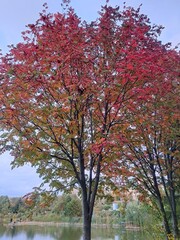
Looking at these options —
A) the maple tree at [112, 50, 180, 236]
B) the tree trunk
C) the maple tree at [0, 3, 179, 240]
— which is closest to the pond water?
the maple tree at [112, 50, 180, 236]

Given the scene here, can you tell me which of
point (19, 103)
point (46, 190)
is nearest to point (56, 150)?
point (46, 190)

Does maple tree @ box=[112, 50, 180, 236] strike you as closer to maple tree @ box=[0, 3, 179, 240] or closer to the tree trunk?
maple tree @ box=[0, 3, 179, 240]

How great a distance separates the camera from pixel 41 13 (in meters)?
3.18

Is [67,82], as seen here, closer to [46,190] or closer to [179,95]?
[46,190]

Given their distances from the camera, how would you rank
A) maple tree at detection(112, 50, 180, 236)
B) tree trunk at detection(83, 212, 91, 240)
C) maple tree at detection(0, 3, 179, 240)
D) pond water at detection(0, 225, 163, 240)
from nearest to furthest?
1. maple tree at detection(0, 3, 179, 240)
2. tree trunk at detection(83, 212, 91, 240)
3. maple tree at detection(112, 50, 180, 236)
4. pond water at detection(0, 225, 163, 240)

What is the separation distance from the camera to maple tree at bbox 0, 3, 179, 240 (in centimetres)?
302

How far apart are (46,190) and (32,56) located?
1.92 m

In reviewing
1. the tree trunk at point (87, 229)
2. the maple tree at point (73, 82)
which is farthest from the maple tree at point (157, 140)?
the tree trunk at point (87, 229)

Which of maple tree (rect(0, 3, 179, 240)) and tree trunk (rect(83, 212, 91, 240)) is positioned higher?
maple tree (rect(0, 3, 179, 240))

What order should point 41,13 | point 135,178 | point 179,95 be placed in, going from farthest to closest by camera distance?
1. point 135,178
2. point 179,95
3. point 41,13

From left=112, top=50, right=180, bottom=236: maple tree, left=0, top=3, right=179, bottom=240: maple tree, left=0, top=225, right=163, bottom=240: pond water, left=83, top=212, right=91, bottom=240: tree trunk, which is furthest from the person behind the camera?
left=0, top=225, right=163, bottom=240: pond water

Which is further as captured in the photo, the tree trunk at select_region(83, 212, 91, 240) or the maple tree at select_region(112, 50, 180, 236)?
the maple tree at select_region(112, 50, 180, 236)

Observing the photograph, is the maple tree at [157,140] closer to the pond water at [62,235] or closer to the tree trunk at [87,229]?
the tree trunk at [87,229]

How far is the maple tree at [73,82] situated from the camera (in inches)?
119
